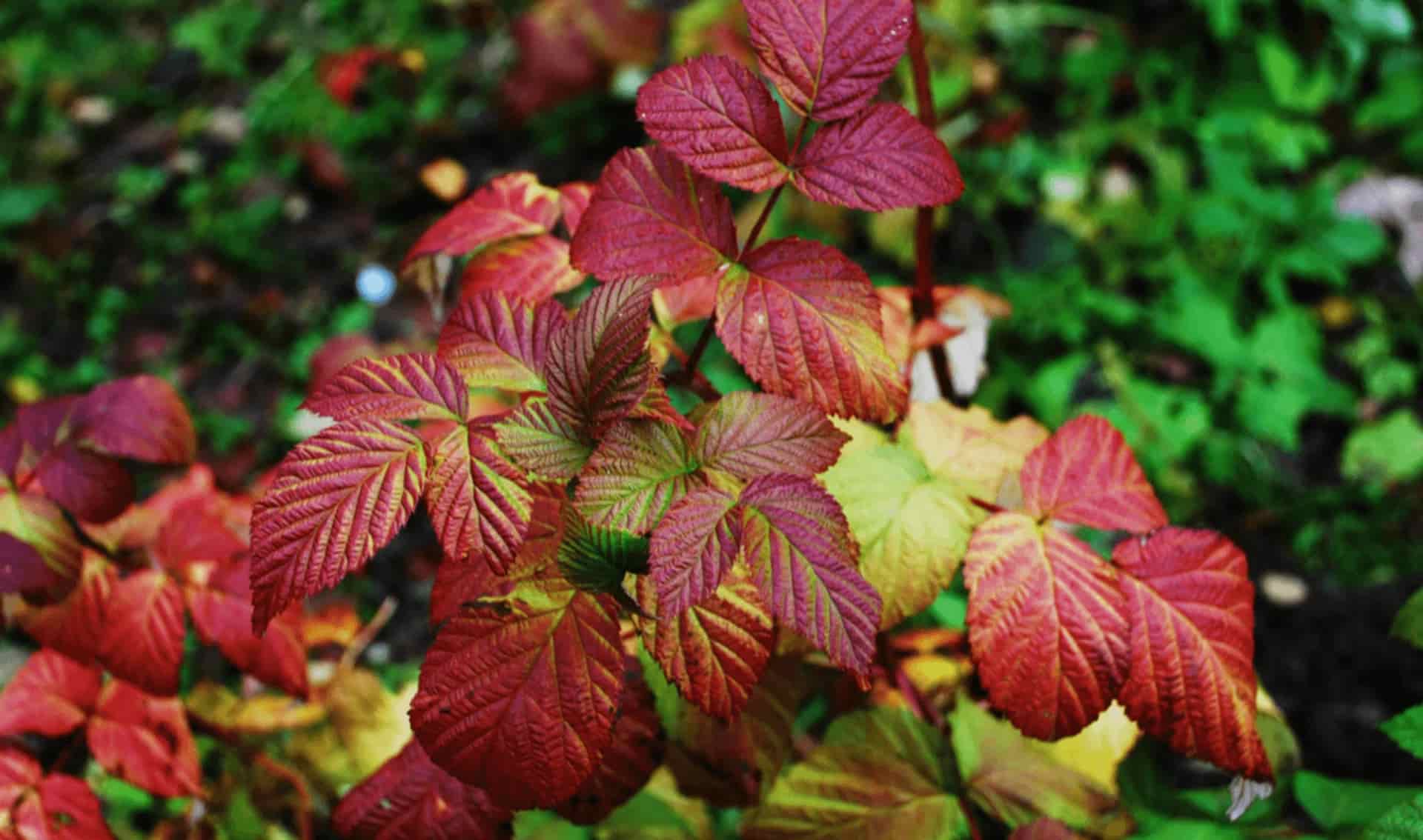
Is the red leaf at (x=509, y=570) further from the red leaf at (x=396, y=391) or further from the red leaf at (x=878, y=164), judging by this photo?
the red leaf at (x=878, y=164)

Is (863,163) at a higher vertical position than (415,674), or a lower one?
higher

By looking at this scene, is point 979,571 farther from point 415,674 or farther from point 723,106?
point 415,674

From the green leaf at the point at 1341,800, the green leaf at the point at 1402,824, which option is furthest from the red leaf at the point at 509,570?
the green leaf at the point at 1341,800

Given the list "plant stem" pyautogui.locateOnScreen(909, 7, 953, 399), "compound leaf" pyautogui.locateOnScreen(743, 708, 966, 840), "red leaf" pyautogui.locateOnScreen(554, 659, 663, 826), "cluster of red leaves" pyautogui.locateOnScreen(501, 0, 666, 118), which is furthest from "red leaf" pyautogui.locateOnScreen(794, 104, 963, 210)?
"cluster of red leaves" pyautogui.locateOnScreen(501, 0, 666, 118)

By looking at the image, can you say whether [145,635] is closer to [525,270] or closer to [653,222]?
[525,270]

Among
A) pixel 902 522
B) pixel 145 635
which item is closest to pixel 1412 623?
pixel 902 522

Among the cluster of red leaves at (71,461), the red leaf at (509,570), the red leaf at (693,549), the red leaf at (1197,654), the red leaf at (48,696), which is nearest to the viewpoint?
the red leaf at (693,549)

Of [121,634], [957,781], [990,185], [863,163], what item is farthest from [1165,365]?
[121,634]
